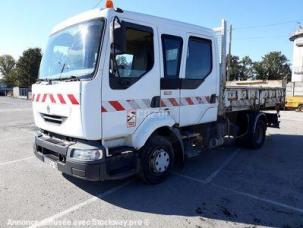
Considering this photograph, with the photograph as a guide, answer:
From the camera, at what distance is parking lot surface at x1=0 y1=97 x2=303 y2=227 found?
4039mm

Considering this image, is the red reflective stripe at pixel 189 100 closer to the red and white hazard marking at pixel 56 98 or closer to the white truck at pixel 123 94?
the white truck at pixel 123 94

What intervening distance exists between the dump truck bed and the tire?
2.29m

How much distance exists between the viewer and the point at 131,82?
4.62 meters

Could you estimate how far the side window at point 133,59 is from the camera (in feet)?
14.4

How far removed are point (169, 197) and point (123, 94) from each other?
6.01 ft

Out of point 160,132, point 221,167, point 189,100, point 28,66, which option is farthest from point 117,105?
point 28,66

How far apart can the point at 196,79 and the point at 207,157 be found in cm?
235

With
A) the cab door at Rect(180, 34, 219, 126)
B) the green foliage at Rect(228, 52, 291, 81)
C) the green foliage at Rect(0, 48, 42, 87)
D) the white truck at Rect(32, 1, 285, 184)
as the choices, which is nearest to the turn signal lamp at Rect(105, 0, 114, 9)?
the white truck at Rect(32, 1, 285, 184)

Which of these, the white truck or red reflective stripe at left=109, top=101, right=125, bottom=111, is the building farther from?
red reflective stripe at left=109, top=101, right=125, bottom=111

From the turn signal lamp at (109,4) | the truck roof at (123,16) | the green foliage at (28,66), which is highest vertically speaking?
the green foliage at (28,66)

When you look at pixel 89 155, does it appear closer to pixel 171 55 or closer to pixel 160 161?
pixel 160 161

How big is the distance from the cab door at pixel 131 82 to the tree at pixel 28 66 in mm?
51467

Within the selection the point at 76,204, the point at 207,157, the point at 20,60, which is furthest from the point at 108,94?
the point at 20,60

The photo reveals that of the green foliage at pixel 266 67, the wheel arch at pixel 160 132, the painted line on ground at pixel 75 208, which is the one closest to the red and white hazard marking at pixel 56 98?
the wheel arch at pixel 160 132
